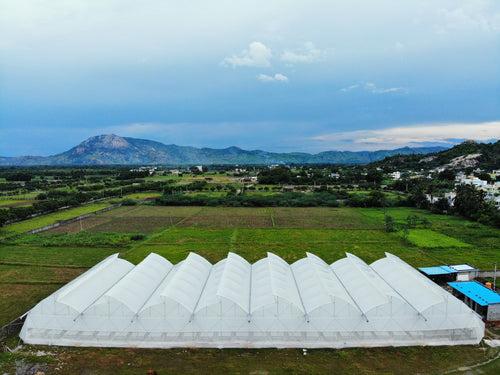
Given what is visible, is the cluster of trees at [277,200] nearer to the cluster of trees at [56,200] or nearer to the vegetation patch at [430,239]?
the cluster of trees at [56,200]

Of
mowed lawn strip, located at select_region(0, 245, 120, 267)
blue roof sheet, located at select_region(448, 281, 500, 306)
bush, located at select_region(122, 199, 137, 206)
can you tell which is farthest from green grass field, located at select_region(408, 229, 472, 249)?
bush, located at select_region(122, 199, 137, 206)

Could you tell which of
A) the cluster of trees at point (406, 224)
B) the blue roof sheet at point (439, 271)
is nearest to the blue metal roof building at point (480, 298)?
the blue roof sheet at point (439, 271)

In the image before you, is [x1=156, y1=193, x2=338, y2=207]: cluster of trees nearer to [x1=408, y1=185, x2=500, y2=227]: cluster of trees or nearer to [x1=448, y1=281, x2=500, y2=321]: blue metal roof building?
[x1=408, y1=185, x2=500, y2=227]: cluster of trees

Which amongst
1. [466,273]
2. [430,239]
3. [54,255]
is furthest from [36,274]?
[430,239]

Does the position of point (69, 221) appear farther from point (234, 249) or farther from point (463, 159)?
point (463, 159)

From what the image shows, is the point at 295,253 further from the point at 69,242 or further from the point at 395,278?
the point at 69,242

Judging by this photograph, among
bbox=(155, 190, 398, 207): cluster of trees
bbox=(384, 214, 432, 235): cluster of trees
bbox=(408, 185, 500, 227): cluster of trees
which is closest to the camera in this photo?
bbox=(384, 214, 432, 235): cluster of trees
